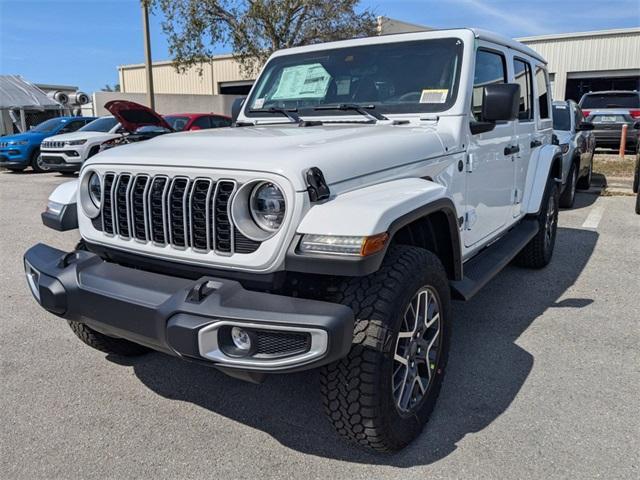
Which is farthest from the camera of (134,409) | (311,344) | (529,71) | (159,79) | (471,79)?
(159,79)

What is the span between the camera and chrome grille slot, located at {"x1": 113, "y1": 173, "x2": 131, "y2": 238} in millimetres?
2711

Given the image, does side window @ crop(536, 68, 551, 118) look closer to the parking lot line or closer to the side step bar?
the side step bar

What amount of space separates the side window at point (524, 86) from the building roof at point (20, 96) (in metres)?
22.3

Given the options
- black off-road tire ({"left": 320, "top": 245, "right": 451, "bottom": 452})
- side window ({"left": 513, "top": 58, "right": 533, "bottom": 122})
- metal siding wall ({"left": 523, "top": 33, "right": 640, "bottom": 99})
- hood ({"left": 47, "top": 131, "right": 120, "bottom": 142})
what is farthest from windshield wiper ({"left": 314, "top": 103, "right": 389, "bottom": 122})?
metal siding wall ({"left": 523, "top": 33, "right": 640, "bottom": 99})

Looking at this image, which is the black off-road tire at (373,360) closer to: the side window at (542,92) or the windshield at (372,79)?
the windshield at (372,79)

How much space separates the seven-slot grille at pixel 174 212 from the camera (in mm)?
2369

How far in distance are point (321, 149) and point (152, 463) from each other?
5.29ft

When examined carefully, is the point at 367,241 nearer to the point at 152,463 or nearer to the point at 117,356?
the point at 152,463

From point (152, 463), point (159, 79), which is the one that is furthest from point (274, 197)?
point (159, 79)

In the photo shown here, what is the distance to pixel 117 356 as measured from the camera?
3.63 metres

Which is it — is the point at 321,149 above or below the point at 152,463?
above

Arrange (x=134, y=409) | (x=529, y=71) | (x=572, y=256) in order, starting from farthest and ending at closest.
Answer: (x=572, y=256) → (x=529, y=71) → (x=134, y=409)

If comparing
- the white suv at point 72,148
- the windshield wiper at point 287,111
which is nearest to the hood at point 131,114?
the windshield wiper at point 287,111

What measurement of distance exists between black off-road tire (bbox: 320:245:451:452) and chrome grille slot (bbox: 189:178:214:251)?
0.61 metres
